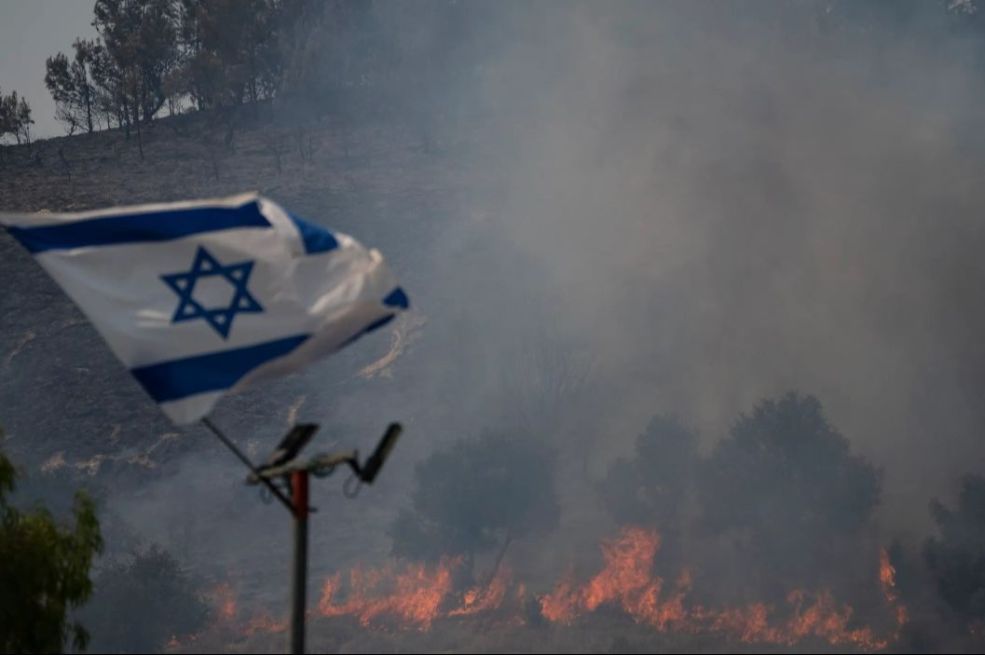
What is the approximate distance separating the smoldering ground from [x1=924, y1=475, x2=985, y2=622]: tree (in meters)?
2.66

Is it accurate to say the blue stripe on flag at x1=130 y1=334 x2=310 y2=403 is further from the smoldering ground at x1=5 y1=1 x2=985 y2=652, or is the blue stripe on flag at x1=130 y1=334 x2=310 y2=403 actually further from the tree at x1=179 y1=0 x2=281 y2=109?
the tree at x1=179 y1=0 x2=281 y2=109

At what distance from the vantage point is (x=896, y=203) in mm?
107188

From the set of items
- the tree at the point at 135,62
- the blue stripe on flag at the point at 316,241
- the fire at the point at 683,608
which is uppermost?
the blue stripe on flag at the point at 316,241

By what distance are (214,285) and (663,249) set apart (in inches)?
3194

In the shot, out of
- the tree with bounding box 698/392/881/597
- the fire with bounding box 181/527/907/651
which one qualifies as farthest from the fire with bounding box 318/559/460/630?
the tree with bounding box 698/392/881/597

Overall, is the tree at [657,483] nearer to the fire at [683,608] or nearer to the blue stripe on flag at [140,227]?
the fire at [683,608]

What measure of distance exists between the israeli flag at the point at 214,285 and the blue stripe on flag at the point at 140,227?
0.5 inches

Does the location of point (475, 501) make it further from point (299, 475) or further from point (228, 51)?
point (228, 51)

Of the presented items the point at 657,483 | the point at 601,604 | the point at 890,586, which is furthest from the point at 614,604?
the point at 890,586

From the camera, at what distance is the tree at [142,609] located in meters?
50.2

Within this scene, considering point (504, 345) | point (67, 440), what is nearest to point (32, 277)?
point (67, 440)

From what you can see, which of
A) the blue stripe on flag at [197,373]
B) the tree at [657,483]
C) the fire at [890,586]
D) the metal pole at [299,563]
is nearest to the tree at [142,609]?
the tree at [657,483]

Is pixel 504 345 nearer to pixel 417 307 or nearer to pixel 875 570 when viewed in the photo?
pixel 417 307

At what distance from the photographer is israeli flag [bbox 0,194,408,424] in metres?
14.5
